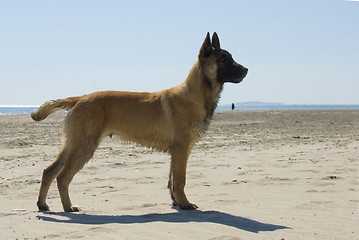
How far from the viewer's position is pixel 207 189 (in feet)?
22.4

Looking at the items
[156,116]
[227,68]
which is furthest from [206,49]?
[156,116]

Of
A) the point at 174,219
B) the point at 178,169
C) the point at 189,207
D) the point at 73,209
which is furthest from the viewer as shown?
the point at 178,169

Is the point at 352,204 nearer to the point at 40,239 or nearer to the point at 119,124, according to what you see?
the point at 119,124

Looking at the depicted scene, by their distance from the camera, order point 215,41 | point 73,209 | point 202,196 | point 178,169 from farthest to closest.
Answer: point 202,196 → point 215,41 → point 178,169 → point 73,209

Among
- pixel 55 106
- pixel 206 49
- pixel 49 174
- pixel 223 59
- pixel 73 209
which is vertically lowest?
pixel 73 209

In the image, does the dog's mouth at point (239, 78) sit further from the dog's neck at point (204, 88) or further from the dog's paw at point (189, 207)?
the dog's paw at point (189, 207)

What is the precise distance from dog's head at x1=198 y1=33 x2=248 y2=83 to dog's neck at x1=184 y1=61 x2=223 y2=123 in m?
0.07

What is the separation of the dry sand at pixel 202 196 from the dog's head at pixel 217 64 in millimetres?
1629

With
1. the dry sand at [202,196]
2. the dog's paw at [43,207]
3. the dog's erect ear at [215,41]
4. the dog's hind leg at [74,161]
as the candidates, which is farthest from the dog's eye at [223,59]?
the dog's paw at [43,207]

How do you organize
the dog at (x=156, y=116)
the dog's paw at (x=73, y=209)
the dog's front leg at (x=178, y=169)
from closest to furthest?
the dog's paw at (x=73, y=209) → the dog at (x=156, y=116) → the dog's front leg at (x=178, y=169)

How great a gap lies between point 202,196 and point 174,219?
1.42 meters

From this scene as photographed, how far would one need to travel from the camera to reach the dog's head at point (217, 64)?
5.97m

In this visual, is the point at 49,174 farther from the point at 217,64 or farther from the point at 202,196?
the point at 217,64

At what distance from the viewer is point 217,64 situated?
19.6 ft
